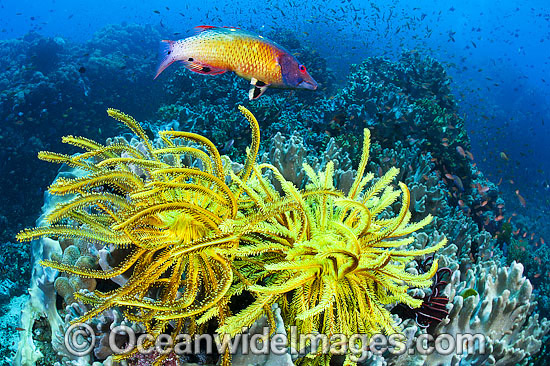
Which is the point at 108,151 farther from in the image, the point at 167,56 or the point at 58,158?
the point at 167,56

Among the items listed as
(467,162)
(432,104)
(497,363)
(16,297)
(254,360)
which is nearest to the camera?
(254,360)

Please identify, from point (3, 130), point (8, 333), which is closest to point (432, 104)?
point (8, 333)

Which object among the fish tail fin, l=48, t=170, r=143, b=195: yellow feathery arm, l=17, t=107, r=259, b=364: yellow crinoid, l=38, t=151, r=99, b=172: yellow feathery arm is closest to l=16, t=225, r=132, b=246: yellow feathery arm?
l=17, t=107, r=259, b=364: yellow crinoid

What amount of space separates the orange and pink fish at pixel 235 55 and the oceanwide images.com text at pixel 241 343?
2.26m

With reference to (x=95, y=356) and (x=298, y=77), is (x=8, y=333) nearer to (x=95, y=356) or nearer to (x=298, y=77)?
(x=95, y=356)

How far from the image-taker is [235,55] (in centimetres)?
293

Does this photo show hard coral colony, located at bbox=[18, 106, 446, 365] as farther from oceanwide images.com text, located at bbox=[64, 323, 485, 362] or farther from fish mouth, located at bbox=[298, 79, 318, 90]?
fish mouth, located at bbox=[298, 79, 318, 90]

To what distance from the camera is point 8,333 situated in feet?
13.6

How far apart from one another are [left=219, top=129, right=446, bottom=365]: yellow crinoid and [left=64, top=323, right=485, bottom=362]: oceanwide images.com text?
5 centimetres

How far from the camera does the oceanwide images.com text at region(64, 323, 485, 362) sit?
5.80 feet

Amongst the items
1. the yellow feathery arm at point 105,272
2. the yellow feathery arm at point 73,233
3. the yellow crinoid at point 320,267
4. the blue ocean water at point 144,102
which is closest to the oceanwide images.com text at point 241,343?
the yellow crinoid at point 320,267

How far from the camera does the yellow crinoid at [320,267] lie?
1683 millimetres

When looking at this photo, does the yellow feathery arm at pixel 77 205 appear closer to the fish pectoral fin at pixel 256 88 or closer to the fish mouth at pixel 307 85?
the fish pectoral fin at pixel 256 88

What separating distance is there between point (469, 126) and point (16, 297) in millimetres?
28392
